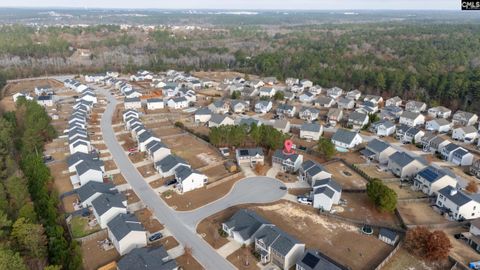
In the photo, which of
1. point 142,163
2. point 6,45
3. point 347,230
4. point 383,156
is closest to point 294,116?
point 383,156

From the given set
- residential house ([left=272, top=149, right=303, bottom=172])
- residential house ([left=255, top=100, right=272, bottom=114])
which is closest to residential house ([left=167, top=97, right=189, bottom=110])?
residential house ([left=255, top=100, right=272, bottom=114])

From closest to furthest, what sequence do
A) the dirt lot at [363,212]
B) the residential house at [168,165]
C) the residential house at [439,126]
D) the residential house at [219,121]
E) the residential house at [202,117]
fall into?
the dirt lot at [363,212]
the residential house at [168,165]
the residential house at [219,121]
the residential house at [439,126]
the residential house at [202,117]

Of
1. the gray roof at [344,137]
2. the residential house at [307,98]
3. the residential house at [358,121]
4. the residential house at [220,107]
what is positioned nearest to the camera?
the gray roof at [344,137]

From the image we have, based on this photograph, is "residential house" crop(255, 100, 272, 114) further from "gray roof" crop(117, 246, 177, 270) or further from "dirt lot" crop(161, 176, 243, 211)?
"gray roof" crop(117, 246, 177, 270)

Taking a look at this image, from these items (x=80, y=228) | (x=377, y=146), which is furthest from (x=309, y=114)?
(x=80, y=228)

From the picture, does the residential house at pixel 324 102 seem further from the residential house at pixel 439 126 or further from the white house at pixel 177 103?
the white house at pixel 177 103

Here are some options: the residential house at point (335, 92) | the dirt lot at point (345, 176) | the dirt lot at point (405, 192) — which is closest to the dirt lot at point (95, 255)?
the dirt lot at point (345, 176)
